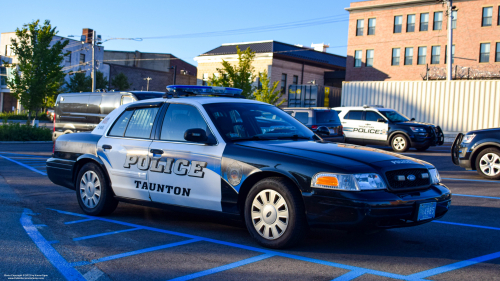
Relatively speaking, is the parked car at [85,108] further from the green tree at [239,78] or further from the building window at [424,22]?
the building window at [424,22]

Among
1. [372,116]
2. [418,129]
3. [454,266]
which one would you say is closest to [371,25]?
[372,116]

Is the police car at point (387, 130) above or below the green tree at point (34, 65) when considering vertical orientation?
below

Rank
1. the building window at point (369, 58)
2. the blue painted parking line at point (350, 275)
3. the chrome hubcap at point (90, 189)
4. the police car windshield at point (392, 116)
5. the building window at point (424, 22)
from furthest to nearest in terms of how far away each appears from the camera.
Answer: the building window at point (369, 58) < the building window at point (424, 22) < the police car windshield at point (392, 116) < the chrome hubcap at point (90, 189) < the blue painted parking line at point (350, 275)

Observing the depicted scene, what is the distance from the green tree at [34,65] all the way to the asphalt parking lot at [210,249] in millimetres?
22108

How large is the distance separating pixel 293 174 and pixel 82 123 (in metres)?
14.4

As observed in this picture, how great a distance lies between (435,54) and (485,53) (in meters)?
4.05

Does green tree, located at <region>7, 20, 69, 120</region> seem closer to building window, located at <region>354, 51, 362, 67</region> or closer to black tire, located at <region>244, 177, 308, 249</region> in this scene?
black tire, located at <region>244, 177, 308, 249</region>

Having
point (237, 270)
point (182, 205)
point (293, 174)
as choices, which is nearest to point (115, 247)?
point (182, 205)

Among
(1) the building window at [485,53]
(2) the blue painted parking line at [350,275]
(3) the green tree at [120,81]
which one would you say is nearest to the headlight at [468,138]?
(2) the blue painted parking line at [350,275]

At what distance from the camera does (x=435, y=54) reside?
44531 millimetres

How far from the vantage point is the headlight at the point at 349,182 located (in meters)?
4.76

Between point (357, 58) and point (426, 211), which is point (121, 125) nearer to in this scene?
point (426, 211)

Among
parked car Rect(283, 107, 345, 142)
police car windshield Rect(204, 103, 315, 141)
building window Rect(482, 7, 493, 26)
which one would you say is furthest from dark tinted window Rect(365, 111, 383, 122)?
building window Rect(482, 7, 493, 26)

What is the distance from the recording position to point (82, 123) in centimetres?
1792
